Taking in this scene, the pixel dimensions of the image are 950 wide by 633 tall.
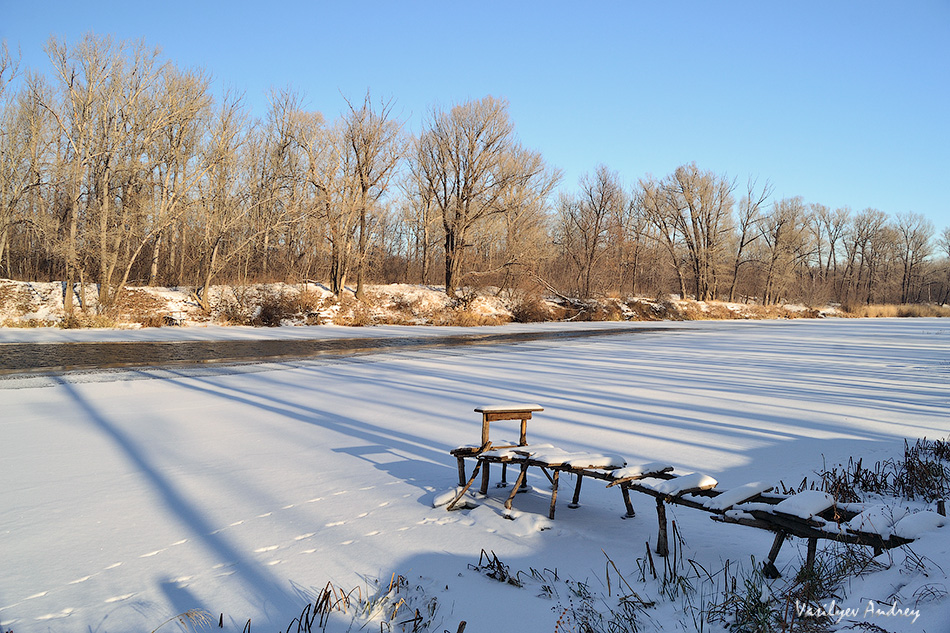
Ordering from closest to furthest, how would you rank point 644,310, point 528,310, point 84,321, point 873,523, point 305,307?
point 873,523 → point 84,321 → point 305,307 → point 528,310 → point 644,310

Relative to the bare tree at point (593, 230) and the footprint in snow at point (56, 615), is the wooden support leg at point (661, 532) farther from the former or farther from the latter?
the bare tree at point (593, 230)

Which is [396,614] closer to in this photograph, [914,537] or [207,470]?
[914,537]

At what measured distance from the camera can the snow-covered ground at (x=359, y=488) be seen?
320 cm

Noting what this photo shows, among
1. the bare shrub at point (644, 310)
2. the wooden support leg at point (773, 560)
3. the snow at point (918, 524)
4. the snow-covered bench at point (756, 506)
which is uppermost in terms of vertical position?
the bare shrub at point (644, 310)

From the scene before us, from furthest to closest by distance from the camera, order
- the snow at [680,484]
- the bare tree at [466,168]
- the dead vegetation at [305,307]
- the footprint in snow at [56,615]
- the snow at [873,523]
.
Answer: the bare tree at [466,168] → the dead vegetation at [305,307] → the snow at [680,484] → the snow at [873,523] → the footprint in snow at [56,615]

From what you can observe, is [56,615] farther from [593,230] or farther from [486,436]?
[593,230]

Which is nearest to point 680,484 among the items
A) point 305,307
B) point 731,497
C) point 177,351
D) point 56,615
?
point 731,497

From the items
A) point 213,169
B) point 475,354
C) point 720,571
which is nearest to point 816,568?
point 720,571

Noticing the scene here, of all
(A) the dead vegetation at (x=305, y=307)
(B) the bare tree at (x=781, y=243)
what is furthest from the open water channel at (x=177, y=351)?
(B) the bare tree at (x=781, y=243)

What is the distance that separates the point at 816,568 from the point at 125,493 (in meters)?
5.40

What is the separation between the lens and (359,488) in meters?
5.20

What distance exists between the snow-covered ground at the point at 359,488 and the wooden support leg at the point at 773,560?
88mm

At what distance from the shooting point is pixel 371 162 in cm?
3112

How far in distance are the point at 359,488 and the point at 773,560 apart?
3.42 metres
